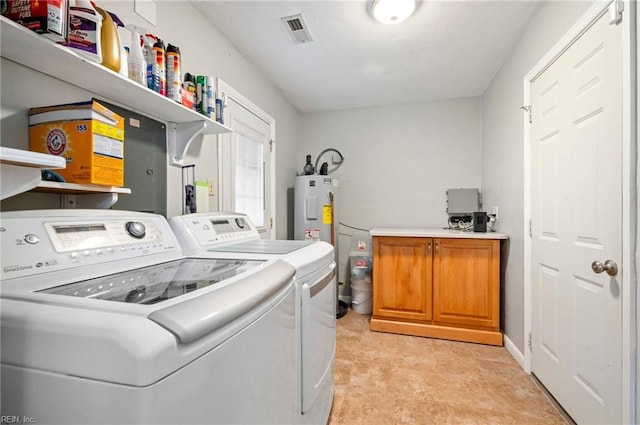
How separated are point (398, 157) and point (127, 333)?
3.31m

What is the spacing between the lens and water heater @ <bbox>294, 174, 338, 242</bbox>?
3.03 metres

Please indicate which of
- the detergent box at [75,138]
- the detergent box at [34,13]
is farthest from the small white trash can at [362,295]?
the detergent box at [34,13]

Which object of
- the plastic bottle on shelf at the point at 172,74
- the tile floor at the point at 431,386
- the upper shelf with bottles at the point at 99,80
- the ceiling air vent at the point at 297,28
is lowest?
the tile floor at the point at 431,386

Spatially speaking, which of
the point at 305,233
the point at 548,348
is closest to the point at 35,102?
the point at 305,233

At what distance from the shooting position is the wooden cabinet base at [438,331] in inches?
94.1

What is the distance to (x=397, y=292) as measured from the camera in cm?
264

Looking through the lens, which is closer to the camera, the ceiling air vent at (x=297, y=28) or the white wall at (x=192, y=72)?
the white wall at (x=192, y=72)

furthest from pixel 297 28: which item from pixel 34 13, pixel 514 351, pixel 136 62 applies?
pixel 514 351

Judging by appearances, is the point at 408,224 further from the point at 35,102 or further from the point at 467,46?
the point at 35,102

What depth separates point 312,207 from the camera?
3.03 m

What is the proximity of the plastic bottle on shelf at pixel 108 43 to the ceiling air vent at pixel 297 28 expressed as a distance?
3.95 ft

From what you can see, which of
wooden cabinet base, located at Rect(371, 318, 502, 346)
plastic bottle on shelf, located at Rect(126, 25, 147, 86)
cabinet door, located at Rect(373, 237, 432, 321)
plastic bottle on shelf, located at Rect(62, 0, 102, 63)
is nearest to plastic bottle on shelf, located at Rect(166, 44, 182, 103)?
plastic bottle on shelf, located at Rect(126, 25, 147, 86)

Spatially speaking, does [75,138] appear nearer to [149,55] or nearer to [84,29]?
[84,29]

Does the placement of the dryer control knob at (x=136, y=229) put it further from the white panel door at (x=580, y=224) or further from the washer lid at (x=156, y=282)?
the white panel door at (x=580, y=224)
